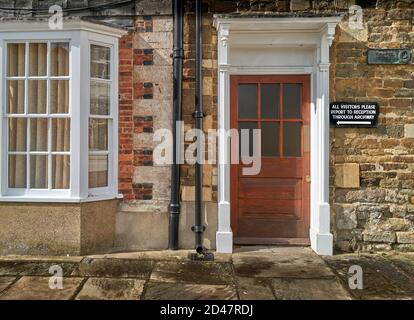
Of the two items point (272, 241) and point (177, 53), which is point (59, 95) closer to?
point (177, 53)

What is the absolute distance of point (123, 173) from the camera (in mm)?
5695

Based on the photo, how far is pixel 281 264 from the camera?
5098mm

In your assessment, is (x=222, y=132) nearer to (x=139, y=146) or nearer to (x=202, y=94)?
(x=202, y=94)

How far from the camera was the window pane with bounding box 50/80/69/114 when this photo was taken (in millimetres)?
5461

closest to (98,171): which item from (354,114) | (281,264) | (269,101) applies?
(269,101)

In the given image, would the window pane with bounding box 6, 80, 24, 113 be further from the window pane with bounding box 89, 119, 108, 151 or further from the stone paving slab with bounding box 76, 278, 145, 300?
the stone paving slab with bounding box 76, 278, 145, 300

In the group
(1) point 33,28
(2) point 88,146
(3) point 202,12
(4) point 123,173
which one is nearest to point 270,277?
(4) point 123,173

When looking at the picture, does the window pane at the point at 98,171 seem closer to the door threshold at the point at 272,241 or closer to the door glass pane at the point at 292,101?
the door threshold at the point at 272,241

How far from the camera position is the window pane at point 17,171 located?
5504 mm

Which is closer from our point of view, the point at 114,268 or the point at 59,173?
the point at 114,268

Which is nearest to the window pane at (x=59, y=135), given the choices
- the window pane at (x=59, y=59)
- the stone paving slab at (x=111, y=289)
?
the window pane at (x=59, y=59)

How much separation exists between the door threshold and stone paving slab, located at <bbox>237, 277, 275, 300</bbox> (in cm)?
135

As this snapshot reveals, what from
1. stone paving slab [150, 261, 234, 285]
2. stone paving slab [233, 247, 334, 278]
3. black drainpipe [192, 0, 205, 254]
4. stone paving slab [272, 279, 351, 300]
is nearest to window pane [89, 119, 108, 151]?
black drainpipe [192, 0, 205, 254]

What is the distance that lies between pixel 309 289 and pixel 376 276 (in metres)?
0.94
